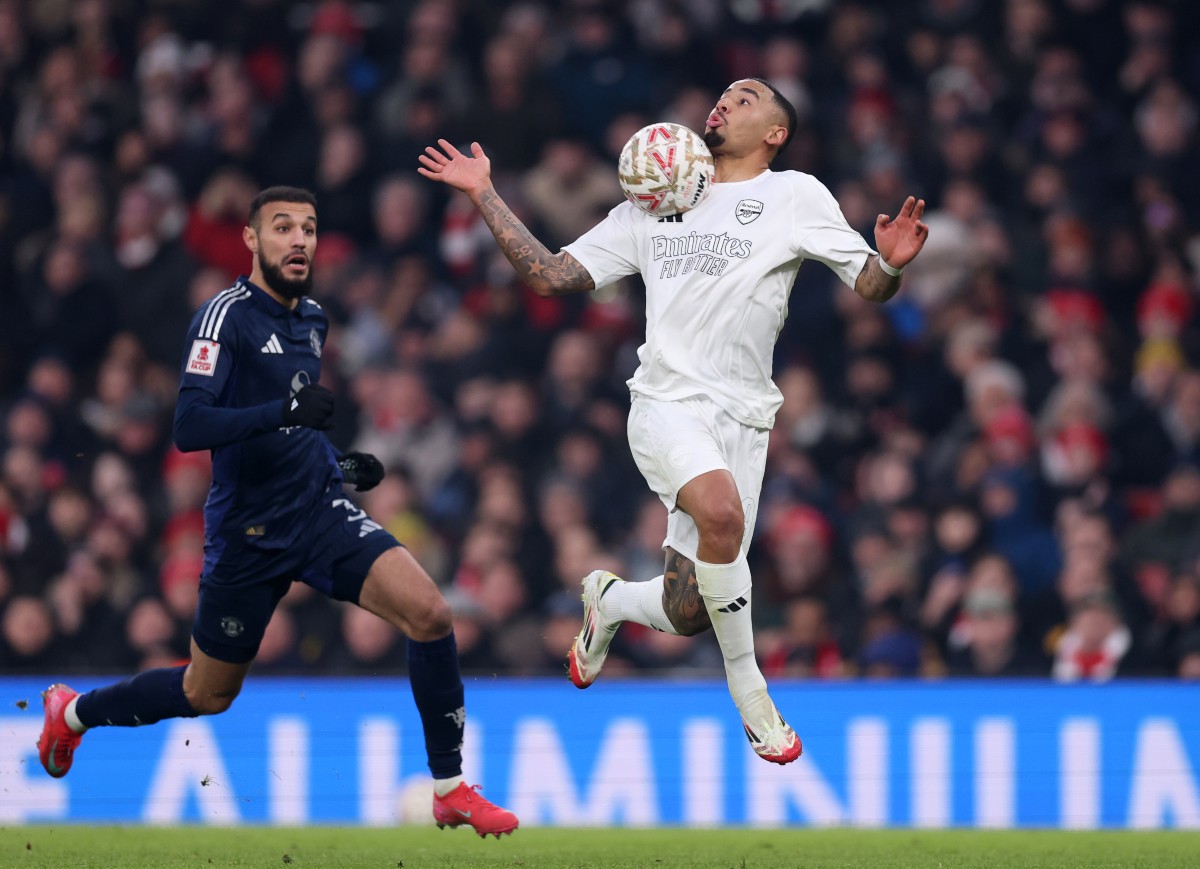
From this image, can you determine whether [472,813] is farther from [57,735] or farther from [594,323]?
[594,323]

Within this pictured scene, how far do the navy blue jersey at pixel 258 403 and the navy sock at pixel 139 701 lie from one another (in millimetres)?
527

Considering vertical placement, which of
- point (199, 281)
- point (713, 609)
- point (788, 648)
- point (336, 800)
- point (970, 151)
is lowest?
point (336, 800)

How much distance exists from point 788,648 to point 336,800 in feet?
8.27

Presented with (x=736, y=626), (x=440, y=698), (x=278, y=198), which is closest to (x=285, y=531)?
(x=440, y=698)

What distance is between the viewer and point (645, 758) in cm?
989

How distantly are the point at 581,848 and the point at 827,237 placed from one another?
303 centimetres

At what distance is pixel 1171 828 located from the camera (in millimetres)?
9430

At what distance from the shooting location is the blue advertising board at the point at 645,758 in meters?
9.61

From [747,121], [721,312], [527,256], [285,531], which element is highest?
[747,121]

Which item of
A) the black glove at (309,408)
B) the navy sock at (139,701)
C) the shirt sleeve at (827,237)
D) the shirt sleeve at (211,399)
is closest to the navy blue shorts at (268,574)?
the navy sock at (139,701)

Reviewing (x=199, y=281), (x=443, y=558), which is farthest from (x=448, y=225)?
(x=443, y=558)

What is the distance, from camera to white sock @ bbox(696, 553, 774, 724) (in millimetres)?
7082

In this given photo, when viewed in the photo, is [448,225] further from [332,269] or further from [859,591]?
[859,591]

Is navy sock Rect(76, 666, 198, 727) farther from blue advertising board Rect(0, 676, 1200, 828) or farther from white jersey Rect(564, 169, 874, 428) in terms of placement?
white jersey Rect(564, 169, 874, 428)
